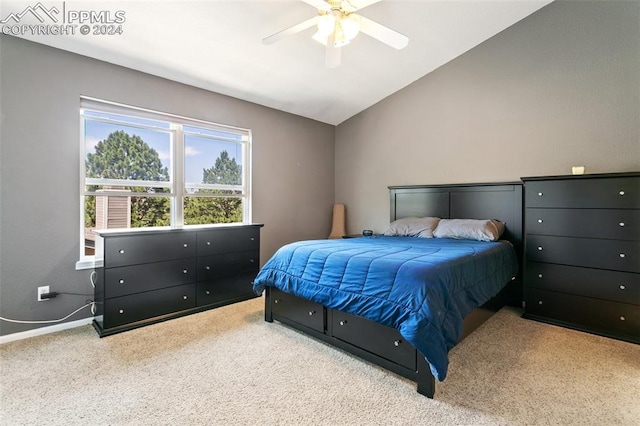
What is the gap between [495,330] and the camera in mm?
2730

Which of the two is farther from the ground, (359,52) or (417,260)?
(359,52)

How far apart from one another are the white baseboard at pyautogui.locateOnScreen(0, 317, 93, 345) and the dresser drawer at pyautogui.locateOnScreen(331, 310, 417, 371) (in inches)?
91.1

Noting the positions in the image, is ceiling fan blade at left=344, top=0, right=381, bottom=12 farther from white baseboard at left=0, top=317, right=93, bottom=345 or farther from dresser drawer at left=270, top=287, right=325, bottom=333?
white baseboard at left=0, top=317, right=93, bottom=345

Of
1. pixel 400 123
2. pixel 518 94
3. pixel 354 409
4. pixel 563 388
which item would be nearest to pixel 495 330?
pixel 563 388

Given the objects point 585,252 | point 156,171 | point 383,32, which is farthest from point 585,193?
point 156,171

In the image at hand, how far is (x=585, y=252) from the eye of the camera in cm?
273

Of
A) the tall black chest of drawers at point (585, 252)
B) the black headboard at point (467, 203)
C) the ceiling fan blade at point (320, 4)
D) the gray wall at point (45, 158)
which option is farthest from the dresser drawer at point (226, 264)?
the tall black chest of drawers at point (585, 252)

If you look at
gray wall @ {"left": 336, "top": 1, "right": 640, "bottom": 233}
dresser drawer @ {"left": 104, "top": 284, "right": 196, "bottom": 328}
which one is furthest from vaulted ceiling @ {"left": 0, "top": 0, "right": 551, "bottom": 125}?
dresser drawer @ {"left": 104, "top": 284, "right": 196, "bottom": 328}

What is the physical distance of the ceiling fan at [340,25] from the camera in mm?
2158

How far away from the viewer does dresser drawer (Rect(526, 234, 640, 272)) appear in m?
2.54

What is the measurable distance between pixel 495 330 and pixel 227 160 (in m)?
3.43

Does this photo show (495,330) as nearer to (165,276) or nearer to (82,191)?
(165,276)

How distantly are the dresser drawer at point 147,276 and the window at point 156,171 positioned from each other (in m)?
0.45

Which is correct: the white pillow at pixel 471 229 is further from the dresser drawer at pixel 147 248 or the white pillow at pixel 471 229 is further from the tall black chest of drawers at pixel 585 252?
the dresser drawer at pixel 147 248
